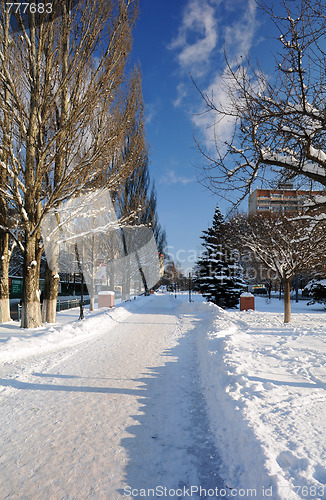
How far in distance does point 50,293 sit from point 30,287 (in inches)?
80.3

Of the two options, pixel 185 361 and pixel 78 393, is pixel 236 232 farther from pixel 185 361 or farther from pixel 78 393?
pixel 78 393

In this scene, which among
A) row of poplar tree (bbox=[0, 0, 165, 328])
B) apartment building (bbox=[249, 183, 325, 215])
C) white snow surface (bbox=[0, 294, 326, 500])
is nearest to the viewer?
white snow surface (bbox=[0, 294, 326, 500])

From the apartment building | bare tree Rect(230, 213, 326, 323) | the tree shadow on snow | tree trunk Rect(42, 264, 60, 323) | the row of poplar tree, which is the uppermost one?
the row of poplar tree

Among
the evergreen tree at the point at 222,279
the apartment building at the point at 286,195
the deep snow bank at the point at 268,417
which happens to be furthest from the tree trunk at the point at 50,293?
the evergreen tree at the point at 222,279

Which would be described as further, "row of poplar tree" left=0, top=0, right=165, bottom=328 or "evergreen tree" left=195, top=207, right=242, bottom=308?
"evergreen tree" left=195, top=207, right=242, bottom=308

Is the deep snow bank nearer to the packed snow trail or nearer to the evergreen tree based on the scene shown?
the packed snow trail

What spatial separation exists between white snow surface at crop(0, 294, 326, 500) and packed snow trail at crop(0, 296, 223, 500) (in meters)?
0.01

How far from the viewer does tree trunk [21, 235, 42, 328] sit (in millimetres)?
8781

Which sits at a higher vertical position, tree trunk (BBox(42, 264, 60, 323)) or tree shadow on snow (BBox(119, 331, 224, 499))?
tree trunk (BBox(42, 264, 60, 323))

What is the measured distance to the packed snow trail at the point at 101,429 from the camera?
2.35 metres

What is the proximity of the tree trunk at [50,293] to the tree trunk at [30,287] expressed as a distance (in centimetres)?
→ 164

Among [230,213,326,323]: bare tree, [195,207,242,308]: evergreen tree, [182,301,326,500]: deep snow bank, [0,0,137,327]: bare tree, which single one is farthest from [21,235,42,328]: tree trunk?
[195,207,242,308]: evergreen tree

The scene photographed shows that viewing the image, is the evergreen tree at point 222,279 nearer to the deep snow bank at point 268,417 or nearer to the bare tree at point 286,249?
the bare tree at point 286,249

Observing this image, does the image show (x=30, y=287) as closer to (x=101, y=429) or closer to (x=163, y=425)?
Answer: (x=101, y=429)
